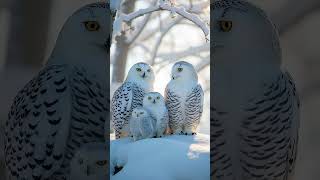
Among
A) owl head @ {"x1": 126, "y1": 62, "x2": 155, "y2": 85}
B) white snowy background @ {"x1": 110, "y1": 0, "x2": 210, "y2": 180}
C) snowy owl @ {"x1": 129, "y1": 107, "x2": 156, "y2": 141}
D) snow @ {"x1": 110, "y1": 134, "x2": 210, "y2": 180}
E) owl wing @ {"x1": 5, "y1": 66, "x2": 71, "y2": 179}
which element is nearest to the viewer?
owl wing @ {"x1": 5, "y1": 66, "x2": 71, "y2": 179}

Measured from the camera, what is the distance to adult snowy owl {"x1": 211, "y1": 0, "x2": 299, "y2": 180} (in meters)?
1.33

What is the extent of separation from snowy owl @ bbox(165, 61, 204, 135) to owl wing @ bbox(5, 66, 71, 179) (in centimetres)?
76

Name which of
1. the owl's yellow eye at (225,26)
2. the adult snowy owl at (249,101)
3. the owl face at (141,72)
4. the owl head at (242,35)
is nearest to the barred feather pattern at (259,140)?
the adult snowy owl at (249,101)

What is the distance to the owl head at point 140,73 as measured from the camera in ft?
6.59

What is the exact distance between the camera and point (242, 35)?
4.51 ft

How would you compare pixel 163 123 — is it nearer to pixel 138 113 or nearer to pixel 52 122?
pixel 138 113

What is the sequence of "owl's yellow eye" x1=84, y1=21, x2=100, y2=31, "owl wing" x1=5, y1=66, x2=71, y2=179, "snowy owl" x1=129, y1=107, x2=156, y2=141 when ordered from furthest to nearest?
"snowy owl" x1=129, y1=107, x2=156, y2=141 → "owl's yellow eye" x1=84, y1=21, x2=100, y2=31 → "owl wing" x1=5, y1=66, x2=71, y2=179

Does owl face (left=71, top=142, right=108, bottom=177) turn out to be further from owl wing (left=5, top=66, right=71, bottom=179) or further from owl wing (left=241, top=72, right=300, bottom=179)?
owl wing (left=241, top=72, right=300, bottom=179)

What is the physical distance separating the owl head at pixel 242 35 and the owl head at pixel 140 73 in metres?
0.69

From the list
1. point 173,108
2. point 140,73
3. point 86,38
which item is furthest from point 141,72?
point 86,38

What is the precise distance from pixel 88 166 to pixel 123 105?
669 millimetres

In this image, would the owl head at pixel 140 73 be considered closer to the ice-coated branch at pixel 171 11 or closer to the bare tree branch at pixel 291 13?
the ice-coated branch at pixel 171 11

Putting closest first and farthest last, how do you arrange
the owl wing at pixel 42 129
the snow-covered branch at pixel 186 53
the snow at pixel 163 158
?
the owl wing at pixel 42 129
the snow at pixel 163 158
the snow-covered branch at pixel 186 53

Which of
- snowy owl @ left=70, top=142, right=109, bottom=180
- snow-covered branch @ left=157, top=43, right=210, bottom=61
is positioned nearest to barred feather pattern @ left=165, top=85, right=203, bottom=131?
snow-covered branch @ left=157, top=43, right=210, bottom=61
